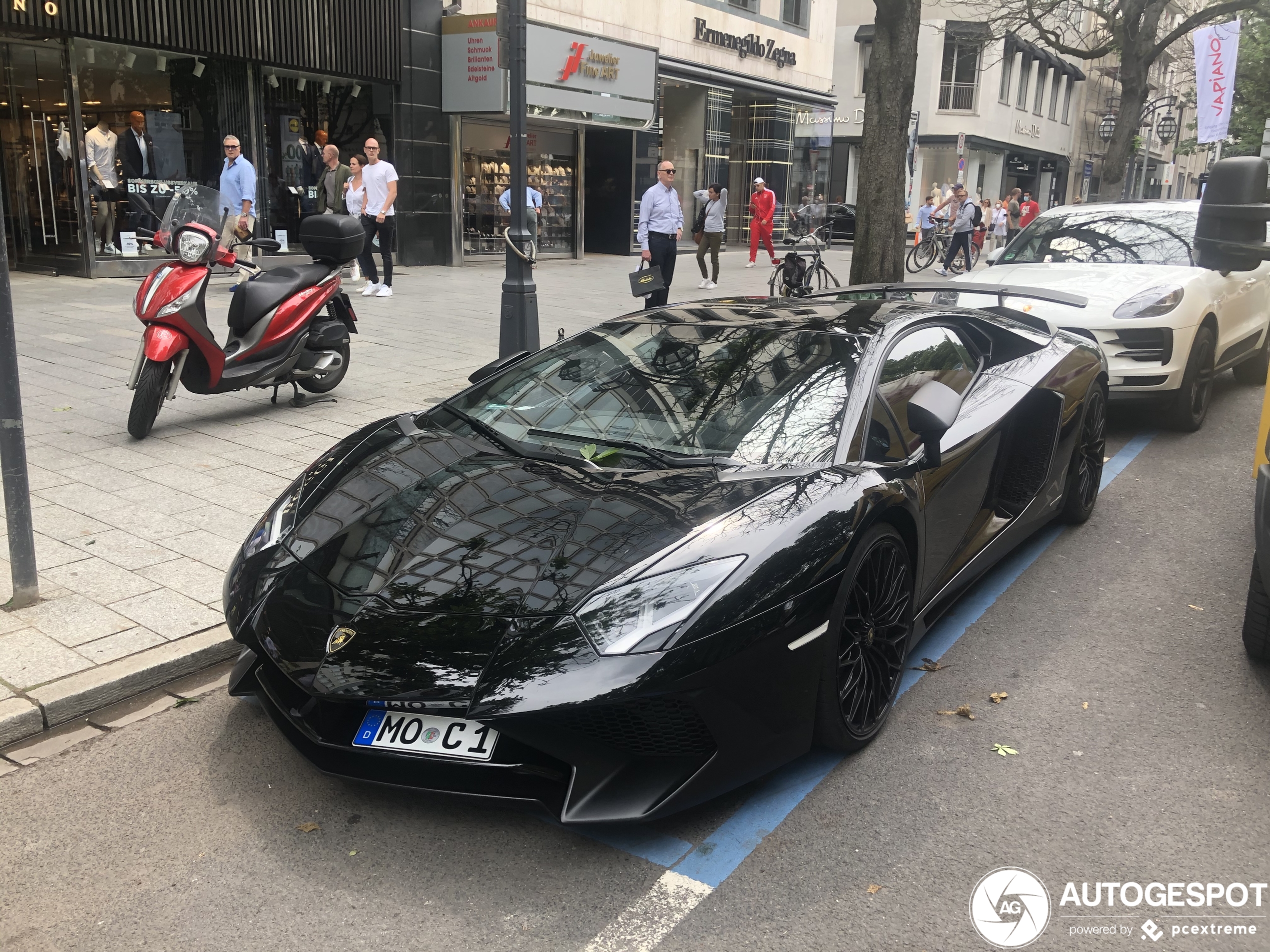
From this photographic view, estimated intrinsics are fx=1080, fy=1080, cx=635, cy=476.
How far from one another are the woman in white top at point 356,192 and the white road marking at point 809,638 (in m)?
12.8

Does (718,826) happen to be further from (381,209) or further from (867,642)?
(381,209)

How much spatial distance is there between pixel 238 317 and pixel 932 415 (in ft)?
17.4

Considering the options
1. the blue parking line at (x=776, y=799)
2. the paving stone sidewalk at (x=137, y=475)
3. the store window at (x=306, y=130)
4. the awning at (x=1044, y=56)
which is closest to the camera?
the blue parking line at (x=776, y=799)

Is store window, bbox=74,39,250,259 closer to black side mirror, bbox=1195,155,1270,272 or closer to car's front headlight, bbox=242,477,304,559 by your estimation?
car's front headlight, bbox=242,477,304,559

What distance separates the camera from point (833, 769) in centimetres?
328

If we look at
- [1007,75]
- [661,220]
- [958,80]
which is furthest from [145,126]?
[1007,75]

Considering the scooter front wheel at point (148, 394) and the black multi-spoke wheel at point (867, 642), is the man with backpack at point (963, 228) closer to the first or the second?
the scooter front wheel at point (148, 394)

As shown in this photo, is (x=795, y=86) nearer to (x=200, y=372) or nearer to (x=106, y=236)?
(x=106, y=236)

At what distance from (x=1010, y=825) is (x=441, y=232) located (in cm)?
1783

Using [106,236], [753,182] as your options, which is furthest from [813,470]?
[753,182]

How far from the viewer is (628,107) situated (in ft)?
72.6

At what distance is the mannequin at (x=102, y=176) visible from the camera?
14.4m

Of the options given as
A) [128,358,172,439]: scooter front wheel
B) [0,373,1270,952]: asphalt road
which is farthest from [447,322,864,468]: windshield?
[128,358,172,439]: scooter front wheel

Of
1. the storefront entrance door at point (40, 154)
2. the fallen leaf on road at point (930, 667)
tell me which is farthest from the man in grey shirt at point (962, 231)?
the fallen leaf on road at point (930, 667)
